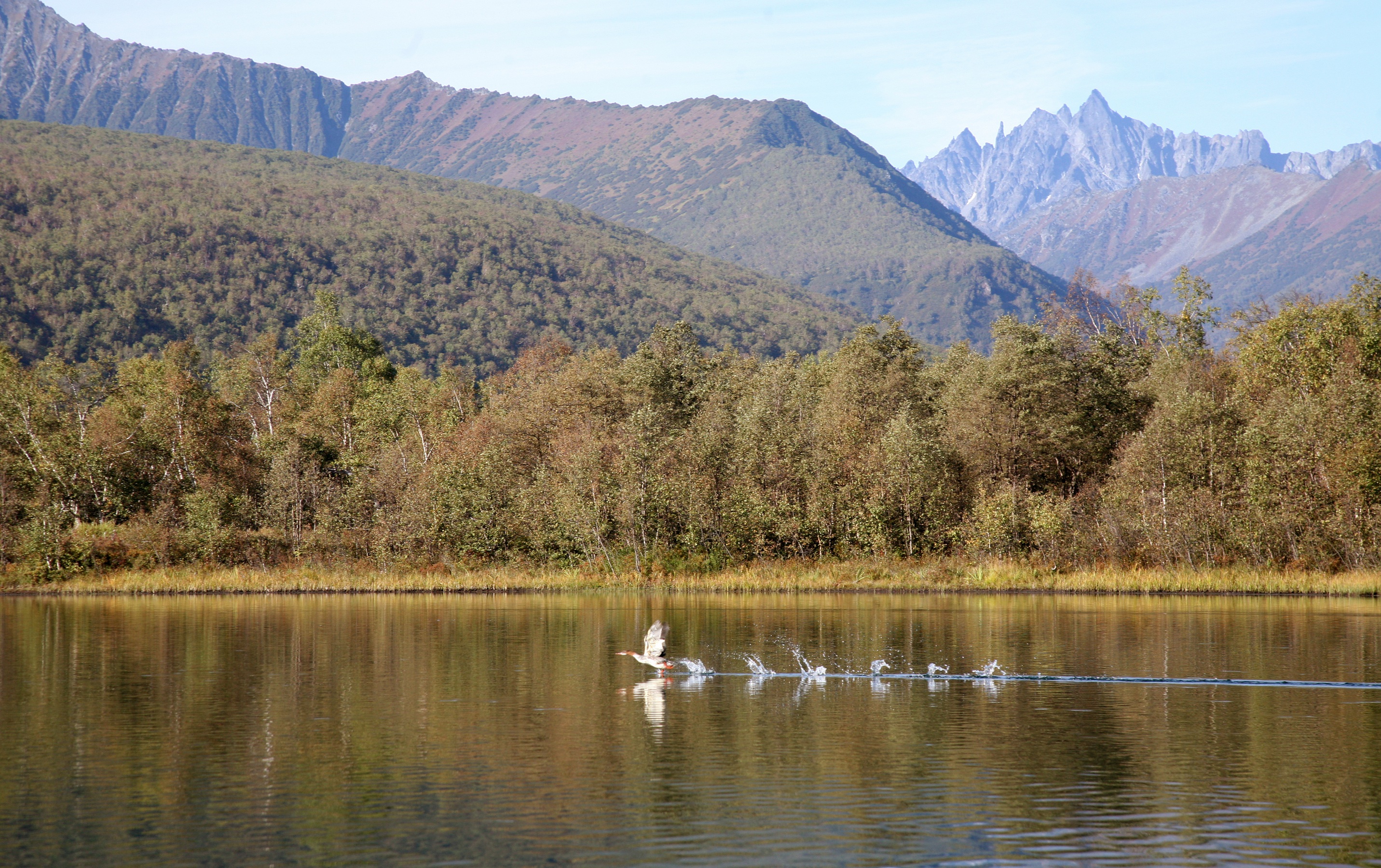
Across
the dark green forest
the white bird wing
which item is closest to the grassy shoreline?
the dark green forest

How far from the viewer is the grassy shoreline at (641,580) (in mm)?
67938

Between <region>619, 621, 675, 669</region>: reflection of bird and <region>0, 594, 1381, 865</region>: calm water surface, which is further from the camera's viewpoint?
<region>619, 621, 675, 669</region>: reflection of bird

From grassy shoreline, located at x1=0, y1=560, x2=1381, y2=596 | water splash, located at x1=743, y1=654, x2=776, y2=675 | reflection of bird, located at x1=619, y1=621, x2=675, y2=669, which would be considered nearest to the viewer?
reflection of bird, located at x1=619, y1=621, x2=675, y2=669

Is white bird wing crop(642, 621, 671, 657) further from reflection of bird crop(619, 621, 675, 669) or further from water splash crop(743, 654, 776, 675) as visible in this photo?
water splash crop(743, 654, 776, 675)

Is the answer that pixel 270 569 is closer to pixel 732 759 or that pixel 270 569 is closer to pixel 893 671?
pixel 893 671

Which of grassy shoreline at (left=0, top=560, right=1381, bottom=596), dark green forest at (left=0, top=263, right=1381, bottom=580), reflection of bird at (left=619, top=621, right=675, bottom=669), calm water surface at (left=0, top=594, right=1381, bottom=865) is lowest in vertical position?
grassy shoreline at (left=0, top=560, right=1381, bottom=596)

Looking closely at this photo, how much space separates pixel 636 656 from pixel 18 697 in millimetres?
16953

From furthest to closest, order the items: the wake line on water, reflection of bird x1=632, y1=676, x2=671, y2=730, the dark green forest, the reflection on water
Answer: the dark green forest, the wake line on water, reflection of bird x1=632, y1=676, x2=671, y2=730, the reflection on water

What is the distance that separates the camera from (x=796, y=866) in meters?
17.1

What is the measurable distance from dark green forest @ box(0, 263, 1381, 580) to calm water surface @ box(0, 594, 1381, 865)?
2267cm

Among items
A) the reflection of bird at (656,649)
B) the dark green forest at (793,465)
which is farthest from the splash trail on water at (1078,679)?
the dark green forest at (793,465)

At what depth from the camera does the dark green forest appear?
68500 millimetres

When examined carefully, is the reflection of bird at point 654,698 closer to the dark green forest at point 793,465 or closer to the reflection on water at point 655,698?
the reflection on water at point 655,698

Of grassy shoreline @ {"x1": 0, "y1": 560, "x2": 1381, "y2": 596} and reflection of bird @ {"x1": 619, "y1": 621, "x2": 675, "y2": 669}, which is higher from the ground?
reflection of bird @ {"x1": 619, "y1": 621, "x2": 675, "y2": 669}
